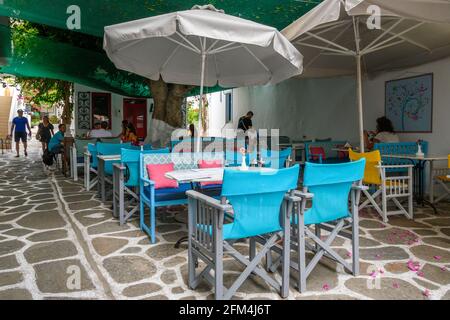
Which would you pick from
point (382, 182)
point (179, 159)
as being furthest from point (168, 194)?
point (382, 182)

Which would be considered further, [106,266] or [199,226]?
[106,266]

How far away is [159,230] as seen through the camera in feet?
14.0

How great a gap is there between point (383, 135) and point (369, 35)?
70.7 inches

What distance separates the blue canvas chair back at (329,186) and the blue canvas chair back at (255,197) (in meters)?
0.23

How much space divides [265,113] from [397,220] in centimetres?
840

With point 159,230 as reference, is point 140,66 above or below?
above

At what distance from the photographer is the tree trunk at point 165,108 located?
318 inches

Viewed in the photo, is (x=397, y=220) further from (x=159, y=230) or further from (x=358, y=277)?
(x=159, y=230)

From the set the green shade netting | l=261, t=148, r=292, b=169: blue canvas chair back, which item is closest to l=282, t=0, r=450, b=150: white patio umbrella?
the green shade netting

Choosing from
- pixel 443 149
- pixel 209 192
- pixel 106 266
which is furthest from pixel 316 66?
pixel 106 266

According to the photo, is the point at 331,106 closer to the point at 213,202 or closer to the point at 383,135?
the point at 383,135

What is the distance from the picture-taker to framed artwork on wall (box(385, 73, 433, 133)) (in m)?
6.08

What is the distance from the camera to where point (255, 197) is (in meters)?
2.36

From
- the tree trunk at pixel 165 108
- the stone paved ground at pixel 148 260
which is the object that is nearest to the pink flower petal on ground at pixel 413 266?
the stone paved ground at pixel 148 260
